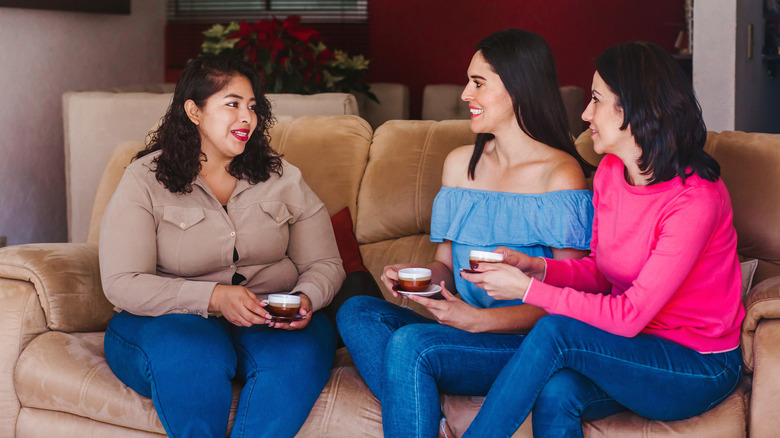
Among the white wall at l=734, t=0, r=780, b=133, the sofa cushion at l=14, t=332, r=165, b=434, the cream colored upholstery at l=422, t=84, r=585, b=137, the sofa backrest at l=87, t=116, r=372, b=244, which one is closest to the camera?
the sofa cushion at l=14, t=332, r=165, b=434

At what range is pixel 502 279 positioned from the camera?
5.39ft

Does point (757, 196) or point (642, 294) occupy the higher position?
point (757, 196)

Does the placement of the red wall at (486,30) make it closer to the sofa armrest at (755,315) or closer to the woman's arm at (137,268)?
the sofa armrest at (755,315)

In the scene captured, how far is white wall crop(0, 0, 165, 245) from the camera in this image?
12.1 feet

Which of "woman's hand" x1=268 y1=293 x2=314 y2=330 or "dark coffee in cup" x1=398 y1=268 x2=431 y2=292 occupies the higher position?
"dark coffee in cup" x1=398 y1=268 x2=431 y2=292

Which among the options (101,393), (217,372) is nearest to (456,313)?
(217,372)

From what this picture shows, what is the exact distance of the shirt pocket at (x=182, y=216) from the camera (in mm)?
1990

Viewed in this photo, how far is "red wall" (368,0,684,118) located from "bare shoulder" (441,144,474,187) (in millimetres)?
3520

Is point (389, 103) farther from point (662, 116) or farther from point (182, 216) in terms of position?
point (662, 116)

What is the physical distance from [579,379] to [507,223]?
0.52m

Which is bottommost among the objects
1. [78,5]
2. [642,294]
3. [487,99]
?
[642,294]

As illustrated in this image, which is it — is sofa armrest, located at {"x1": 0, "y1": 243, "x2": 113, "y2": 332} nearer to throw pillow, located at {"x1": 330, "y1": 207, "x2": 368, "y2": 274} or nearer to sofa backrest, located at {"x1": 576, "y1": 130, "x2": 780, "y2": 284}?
throw pillow, located at {"x1": 330, "y1": 207, "x2": 368, "y2": 274}

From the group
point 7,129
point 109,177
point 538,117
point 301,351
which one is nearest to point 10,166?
point 7,129

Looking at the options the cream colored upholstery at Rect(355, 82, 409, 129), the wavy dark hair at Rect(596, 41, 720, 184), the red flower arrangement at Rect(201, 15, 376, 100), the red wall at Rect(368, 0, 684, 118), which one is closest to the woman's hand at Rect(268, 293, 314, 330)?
the wavy dark hair at Rect(596, 41, 720, 184)
